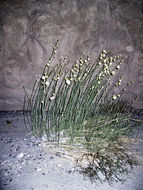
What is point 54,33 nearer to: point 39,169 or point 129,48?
point 129,48

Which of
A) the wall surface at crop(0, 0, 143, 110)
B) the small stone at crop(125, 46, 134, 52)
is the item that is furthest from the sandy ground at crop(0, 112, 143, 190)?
the small stone at crop(125, 46, 134, 52)

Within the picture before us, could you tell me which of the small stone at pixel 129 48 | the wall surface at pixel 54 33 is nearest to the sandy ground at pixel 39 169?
the wall surface at pixel 54 33

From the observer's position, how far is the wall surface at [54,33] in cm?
203

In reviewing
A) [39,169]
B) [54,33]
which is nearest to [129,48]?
[54,33]

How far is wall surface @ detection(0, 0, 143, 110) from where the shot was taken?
2.03 metres

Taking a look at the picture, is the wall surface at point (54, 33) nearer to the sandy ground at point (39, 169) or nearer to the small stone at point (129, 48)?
the small stone at point (129, 48)

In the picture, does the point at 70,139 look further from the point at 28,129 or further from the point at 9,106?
the point at 9,106

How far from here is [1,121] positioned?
6.18ft

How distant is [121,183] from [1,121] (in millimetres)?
1244

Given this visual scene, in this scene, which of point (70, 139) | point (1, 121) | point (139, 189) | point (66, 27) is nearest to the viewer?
point (139, 189)

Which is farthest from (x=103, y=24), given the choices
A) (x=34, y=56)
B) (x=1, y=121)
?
(x=1, y=121)

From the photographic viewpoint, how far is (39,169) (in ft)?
3.88

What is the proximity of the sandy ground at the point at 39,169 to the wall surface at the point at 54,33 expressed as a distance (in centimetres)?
82

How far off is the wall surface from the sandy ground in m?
0.82
